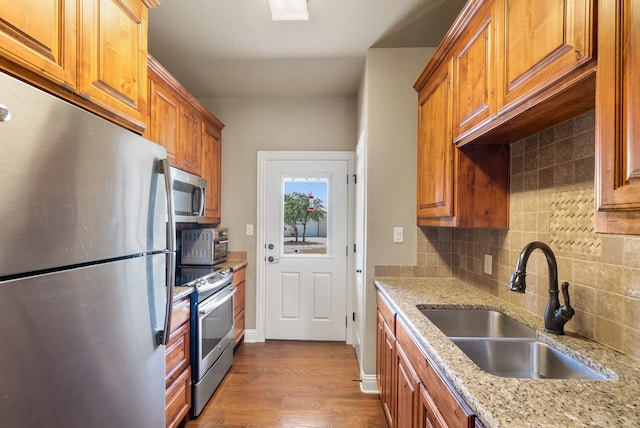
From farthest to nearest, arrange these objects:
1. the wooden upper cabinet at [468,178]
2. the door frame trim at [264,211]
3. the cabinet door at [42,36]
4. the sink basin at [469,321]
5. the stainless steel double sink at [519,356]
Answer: the door frame trim at [264,211] → the wooden upper cabinet at [468,178] → the sink basin at [469,321] → the stainless steel double sink at [519,356] → the cabinet door at [42,36]

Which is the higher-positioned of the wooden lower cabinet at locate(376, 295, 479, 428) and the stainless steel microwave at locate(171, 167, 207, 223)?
the stainless steel microwave at locate(171, 167, 207, 223)

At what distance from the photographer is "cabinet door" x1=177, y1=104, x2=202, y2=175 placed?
2420mm

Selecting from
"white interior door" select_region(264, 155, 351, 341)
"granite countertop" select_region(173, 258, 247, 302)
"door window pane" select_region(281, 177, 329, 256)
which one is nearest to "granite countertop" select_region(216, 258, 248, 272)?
"granite countertop" select_region(173, 258, 247, 302)

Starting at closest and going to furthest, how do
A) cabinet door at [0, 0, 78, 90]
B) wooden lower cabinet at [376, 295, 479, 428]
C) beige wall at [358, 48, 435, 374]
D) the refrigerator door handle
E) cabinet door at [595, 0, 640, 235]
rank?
cabinet door at [595, 0, 640, 235]
cabinet door at [0, 0, 78, 90]
wooden lower cabinet at [376, 295, 479, 428]
the refrigerator door handle
beige wall at [358, 48, 435, 374]

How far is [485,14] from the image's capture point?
52.8 inches

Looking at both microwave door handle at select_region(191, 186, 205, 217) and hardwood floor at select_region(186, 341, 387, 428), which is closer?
hardwood floor at select_region(186, 341, 387, 428)

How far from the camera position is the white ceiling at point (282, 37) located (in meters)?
1.93

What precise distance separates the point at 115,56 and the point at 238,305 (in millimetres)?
2382

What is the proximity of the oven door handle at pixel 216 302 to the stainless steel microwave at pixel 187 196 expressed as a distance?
630mm

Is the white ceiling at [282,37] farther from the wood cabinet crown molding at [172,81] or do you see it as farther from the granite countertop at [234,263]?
the granite countertop at [234,263]

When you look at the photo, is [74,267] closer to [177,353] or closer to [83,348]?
[83,348]

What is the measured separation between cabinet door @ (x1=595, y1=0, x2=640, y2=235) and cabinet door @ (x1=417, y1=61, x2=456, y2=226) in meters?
0.98

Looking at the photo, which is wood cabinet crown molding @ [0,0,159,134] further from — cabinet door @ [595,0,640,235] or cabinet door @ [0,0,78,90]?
cabinet door @ [595,0,640,235]

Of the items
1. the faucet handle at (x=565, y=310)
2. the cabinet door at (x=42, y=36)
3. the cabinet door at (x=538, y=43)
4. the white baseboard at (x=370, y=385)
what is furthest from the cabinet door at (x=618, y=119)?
the white baseboard at (x=370, y=385)
